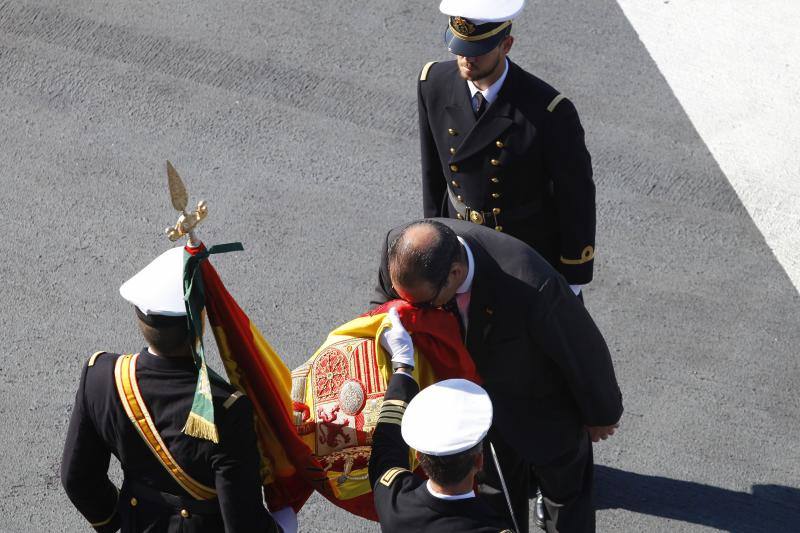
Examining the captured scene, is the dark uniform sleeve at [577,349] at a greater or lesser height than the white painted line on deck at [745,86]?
greater

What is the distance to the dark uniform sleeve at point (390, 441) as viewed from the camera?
3596 millimetres

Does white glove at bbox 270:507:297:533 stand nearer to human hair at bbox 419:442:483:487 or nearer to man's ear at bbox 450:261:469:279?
human hair at bbox 419:442:483:487

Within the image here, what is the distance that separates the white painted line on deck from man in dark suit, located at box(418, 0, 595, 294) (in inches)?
81.3

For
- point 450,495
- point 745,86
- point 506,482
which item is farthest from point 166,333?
point 745,86

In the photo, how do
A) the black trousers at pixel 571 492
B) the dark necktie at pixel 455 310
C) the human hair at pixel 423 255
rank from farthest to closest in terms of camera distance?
1. the black trousers at pixel 571 492
2. the dark necktie at pixel 455 310
3. the human hair at pixel 423 255

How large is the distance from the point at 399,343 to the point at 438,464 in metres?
0.70

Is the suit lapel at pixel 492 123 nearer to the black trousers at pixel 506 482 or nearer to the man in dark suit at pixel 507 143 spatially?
the man in dark suit at pixel 507 143

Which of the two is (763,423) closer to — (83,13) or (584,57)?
(584,57)

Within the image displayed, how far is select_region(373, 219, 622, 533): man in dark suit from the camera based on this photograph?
12.4 ft

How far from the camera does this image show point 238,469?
140 inches

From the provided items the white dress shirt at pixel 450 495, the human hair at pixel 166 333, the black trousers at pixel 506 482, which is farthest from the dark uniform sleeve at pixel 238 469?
the black trousers at pixel 506 482

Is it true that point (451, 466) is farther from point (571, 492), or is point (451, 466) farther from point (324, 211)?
point (324, 211)

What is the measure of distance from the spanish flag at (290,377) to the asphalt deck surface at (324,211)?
114cm

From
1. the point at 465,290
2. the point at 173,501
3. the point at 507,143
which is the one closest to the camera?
the point at 173,501
